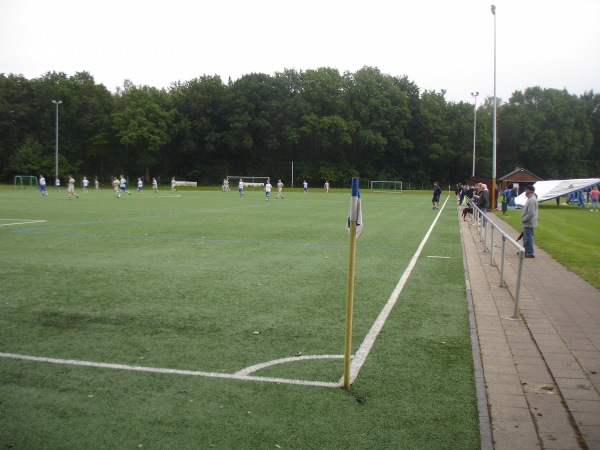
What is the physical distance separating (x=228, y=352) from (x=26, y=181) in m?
74.2

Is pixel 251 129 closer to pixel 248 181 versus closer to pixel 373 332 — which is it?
pixel 248 181

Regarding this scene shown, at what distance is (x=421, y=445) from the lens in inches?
150

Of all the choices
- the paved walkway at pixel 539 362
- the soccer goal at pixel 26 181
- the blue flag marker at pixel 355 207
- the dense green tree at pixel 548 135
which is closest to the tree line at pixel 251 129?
the soccer goal at pixel 26 181

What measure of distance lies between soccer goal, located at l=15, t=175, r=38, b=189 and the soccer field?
6443 cm

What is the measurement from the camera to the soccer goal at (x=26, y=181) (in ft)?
229

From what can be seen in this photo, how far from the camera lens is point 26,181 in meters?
70.6

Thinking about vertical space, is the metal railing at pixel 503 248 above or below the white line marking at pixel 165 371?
above

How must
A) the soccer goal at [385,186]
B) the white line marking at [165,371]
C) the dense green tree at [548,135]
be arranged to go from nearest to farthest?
the white line marking at [165,371] < the soccer goal at [385,186] < the dense green tree at [548,135]

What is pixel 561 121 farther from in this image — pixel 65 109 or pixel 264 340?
pixel 264 340

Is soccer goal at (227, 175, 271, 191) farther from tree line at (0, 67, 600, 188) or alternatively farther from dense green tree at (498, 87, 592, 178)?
dense green tree at (498, 87, 592, 178)

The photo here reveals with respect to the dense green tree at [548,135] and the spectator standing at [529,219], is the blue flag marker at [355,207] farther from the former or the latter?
the dense green tree at [548,135]

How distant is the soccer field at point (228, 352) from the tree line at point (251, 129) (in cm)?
6950

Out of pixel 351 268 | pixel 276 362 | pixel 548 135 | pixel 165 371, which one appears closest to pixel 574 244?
pixel 276 362

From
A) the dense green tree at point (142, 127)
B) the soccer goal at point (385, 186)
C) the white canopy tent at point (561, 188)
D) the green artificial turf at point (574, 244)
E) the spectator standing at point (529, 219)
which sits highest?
the dense green tree at point (142, 127)
